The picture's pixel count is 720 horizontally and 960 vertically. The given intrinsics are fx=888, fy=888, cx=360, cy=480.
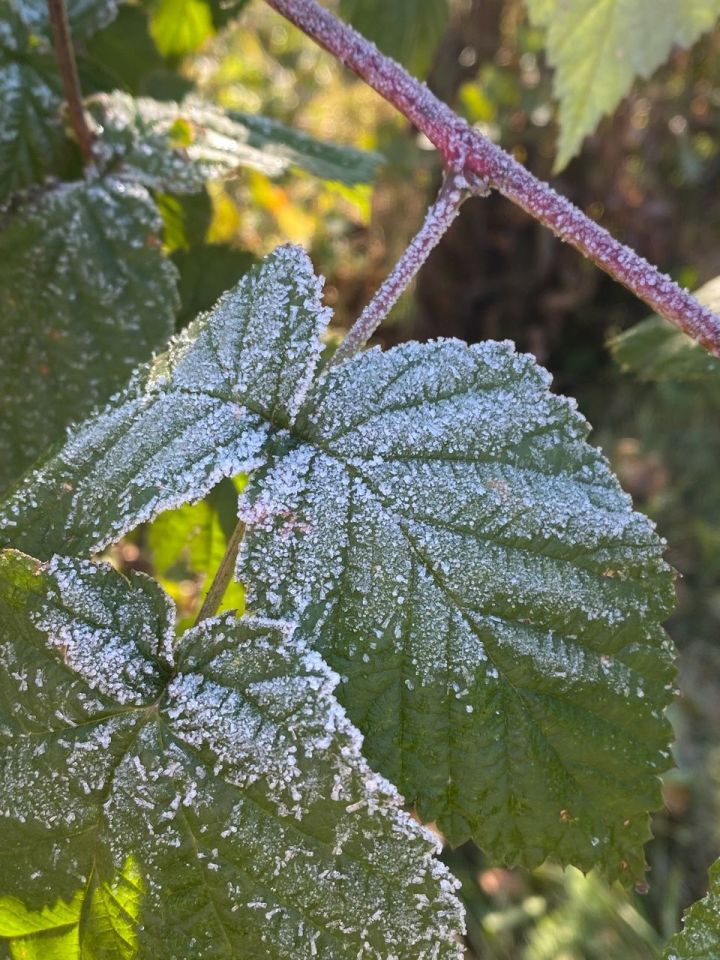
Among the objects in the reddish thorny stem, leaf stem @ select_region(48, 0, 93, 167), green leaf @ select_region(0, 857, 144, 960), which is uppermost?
leaf stem @ select_region(48, 0, 93, 167)

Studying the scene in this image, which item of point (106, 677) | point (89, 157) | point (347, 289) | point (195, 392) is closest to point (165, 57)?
point (89, 157)

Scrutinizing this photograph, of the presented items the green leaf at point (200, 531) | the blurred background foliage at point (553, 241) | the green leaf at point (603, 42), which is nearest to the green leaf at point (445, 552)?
the green leaf at point (200, 531)

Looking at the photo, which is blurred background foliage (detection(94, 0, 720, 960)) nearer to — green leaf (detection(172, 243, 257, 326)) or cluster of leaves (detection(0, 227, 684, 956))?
green leaf (detection(172, 243, 257, 326))

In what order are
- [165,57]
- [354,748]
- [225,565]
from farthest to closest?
[165,57] < [225,565] < [354,748]

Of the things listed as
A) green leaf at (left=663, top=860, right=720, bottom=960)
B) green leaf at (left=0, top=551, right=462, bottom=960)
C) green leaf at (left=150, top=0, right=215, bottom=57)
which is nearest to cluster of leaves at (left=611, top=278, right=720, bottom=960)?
green leaf at (left=663, top=860, right=720, bottom=960)

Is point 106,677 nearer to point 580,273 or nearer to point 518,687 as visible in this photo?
point 518,687

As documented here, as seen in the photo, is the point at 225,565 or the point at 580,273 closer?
the point at 225,565
